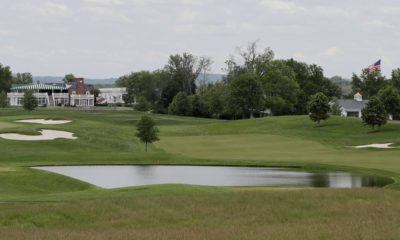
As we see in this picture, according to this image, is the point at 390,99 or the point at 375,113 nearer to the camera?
the point at 375,113

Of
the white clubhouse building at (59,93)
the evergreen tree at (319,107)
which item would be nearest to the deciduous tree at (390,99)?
the evergreen tree at (319,107)

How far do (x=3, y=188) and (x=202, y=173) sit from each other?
14.6m

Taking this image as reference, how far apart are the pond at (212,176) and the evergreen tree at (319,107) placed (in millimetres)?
41812

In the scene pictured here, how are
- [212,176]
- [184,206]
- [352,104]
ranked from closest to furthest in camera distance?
[184,206] < [212,176] < [352,104]

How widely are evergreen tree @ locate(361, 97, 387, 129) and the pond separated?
111 feet

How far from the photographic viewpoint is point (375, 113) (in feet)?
249

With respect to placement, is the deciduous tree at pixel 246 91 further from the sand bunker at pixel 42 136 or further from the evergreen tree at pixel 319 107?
the sand bunker at pixel 42 136

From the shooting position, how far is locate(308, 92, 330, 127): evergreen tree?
85375 millimetres

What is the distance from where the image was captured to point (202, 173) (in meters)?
41.6

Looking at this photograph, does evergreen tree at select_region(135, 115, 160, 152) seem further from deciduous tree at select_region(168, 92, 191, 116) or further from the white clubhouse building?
the white clubhouse building

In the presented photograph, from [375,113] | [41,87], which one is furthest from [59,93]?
[375,113]

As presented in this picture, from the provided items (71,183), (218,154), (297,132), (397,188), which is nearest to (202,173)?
(71,183)

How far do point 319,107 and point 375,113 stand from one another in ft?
36.4

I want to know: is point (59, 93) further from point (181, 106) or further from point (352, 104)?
point (352, 104)
